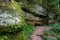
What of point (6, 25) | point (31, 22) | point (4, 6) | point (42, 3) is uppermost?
point (4, 6)

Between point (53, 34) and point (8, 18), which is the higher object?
point (8, 18)

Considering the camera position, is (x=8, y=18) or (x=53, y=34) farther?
(x=53, y=34)

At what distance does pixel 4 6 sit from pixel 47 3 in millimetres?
8174

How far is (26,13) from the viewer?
1298 cm

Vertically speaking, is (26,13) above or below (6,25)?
below

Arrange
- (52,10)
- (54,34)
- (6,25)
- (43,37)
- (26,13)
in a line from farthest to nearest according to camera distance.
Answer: (52,10)
(26,13)
(54,34)
(43,37)
(6,25)

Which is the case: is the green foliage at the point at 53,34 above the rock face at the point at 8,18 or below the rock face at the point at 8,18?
below

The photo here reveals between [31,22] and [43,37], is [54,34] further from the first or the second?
[31,22]

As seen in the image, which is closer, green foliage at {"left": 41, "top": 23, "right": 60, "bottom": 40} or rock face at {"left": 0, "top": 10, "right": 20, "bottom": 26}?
rock face at {"left": 0, "top": 10, "right": 20, "bottom": 26}

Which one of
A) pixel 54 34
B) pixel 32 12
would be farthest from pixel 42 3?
pixel 54 34

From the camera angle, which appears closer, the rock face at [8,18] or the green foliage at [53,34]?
the rock face at [8,18]

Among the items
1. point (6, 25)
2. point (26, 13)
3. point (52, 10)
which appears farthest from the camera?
point (52, 10)

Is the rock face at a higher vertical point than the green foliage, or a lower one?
higher

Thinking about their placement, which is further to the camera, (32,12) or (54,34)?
(32,12)
